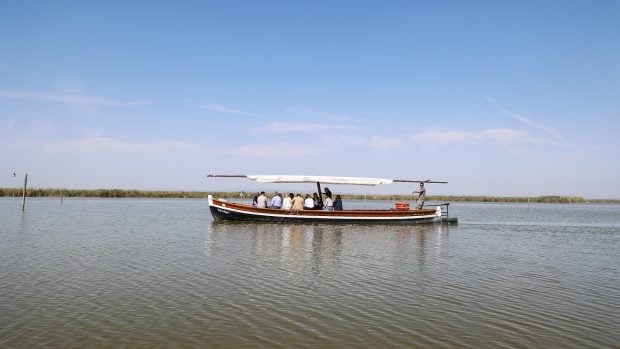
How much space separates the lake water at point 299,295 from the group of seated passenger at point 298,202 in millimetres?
10762

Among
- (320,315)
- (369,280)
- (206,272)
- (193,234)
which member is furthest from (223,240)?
(320,315)

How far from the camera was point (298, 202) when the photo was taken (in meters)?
30.6

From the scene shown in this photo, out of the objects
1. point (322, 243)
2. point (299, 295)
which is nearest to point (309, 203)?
point (322, 243)

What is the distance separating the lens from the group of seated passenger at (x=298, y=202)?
30.6 metres

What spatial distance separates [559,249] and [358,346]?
16.6 m

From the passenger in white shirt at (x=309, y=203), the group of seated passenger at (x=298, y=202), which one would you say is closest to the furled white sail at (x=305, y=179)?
the group of seated passenger at (x=298, y=202)

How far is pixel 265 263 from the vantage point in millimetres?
14391

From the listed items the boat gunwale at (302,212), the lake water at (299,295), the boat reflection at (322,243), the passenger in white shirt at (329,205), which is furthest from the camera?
the passenger in white shirt at (329,205)

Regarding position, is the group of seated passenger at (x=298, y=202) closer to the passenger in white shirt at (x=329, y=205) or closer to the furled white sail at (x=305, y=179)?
Answer: the passenger in white shirt at (x=329, y=205)

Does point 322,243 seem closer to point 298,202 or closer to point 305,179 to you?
point 298,202

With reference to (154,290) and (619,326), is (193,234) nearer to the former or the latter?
(154,290)

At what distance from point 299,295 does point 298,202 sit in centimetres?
2038

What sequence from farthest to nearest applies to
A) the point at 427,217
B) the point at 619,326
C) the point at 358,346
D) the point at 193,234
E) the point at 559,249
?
the point at 427,217 < the point at 193,234 < the point at 559,249 < the point at 619,326 < the point at 358,346

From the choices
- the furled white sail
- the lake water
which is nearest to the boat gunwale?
the furled white sail
